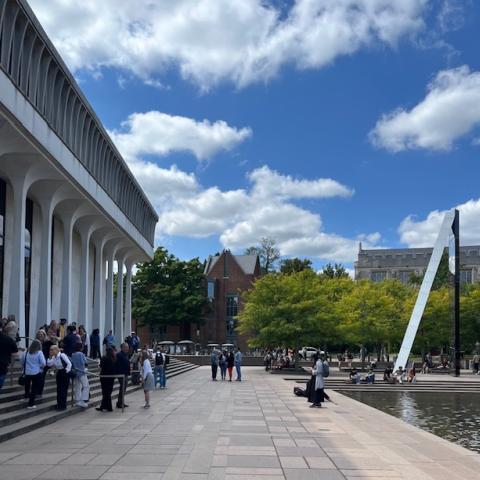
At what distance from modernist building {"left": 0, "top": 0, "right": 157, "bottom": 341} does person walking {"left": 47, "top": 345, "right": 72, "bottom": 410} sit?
8.62 metres

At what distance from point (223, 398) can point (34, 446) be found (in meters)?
11.5

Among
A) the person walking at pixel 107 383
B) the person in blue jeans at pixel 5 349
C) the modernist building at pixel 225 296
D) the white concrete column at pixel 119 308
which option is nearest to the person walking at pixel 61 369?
Answer: the person walking at pixel 107 383

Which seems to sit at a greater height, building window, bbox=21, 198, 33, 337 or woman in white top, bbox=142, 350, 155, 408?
building window, bbox=21, 198, 33, 337

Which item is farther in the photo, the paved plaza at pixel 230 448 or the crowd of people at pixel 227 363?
the crowd of people at pixel 227 363

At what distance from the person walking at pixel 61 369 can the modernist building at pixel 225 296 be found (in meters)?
63.8

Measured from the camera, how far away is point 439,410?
21797 mm

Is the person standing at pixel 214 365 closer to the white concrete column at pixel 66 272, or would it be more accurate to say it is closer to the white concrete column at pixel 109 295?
the white concrete column at pixel 66 272

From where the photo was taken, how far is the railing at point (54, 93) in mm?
20141

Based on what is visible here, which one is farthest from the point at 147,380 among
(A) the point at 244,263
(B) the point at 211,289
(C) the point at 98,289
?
(A) the point at 244,263

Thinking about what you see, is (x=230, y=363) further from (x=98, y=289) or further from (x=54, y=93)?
(x=54, y=93)

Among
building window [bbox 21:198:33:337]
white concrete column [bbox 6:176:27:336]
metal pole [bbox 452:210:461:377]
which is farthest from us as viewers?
metal pole [bbox 452:210:461:377]

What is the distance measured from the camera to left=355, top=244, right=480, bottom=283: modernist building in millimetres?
145625

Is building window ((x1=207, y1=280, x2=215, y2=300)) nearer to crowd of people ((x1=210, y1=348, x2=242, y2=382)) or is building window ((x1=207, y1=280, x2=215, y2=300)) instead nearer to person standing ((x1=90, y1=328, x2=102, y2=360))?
crowd of people ((x1=210, y1=348, x2=242, y2=382))

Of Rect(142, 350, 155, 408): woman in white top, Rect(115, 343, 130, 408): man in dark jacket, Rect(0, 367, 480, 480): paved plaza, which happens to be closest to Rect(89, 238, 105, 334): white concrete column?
Rect(142, 350, 155, 408): woman in white top
